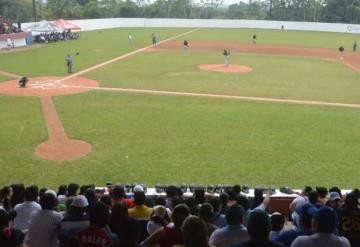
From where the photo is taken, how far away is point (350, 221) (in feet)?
22.5

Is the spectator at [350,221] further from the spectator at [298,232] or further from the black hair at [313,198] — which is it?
the black hair at [313,198]

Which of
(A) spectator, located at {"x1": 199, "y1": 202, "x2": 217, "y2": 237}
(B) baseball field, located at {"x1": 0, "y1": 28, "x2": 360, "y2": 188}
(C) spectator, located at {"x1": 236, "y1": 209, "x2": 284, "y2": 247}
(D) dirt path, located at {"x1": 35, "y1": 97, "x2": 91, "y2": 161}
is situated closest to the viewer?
(C) spectator, located at {"x1": 236, "y1": 209, "x2": 284, "y2": 247}

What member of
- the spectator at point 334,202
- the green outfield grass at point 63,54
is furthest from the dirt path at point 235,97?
the spectator at point 334,202

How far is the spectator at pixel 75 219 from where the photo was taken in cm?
673

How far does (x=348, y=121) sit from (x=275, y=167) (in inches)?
294

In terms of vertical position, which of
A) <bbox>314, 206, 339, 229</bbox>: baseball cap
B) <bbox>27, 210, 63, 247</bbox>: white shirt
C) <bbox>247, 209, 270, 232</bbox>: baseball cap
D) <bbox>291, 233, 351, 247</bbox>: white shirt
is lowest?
<bbox>27, 210, 63, 247</bbox>: white shirt

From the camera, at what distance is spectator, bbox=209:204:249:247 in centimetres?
621

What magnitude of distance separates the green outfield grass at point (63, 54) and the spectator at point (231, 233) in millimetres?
28901

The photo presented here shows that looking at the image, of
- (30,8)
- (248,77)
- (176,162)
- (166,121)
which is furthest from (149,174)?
(30,8)

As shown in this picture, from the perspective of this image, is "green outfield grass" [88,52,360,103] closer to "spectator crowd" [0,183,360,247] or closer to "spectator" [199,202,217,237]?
"spectator crowd" [0,183,360,247]

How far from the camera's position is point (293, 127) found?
19.8m

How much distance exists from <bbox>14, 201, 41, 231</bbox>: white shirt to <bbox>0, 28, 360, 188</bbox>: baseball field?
5.83 m

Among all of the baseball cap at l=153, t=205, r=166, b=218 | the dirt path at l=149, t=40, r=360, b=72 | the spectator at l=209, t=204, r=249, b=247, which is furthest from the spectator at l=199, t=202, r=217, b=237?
Answer: the dirt path at l=149, t=40, r=360, b=72

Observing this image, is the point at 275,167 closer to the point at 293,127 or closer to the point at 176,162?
the point at 176,162
